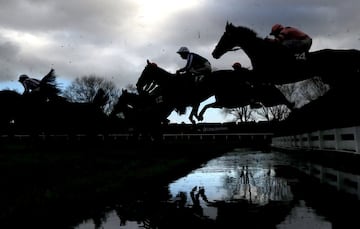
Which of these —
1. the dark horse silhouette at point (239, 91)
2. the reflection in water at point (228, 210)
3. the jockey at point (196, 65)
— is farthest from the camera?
the jockey at point (196, 65)

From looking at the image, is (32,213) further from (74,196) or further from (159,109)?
(159,109)

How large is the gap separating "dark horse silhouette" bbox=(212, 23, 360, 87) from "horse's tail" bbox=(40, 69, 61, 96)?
12.2m

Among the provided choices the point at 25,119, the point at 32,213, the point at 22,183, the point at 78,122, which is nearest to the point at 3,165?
the point at 22,183

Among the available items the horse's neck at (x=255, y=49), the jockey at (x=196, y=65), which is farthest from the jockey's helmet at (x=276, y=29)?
the jockey at (x=196, y=65)

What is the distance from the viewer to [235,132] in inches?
2459

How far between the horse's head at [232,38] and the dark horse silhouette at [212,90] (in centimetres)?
83

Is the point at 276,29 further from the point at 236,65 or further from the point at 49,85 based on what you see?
the point at 49,85

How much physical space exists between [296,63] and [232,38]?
1998mm

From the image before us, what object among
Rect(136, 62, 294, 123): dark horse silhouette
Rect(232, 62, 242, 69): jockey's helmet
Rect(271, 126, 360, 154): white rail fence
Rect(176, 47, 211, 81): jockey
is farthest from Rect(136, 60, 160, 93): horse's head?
Rect(271, 126, 360, 154): white rail fence

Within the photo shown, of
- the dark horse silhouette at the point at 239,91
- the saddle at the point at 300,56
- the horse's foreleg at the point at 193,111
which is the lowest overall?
the horse's foreleg at the point at 193,111

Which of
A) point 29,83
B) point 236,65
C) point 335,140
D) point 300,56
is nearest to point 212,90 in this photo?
→ point 236,65

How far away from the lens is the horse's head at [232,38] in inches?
470

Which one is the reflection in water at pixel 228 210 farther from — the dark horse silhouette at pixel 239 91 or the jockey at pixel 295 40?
the dark horse silhouette at pixel 239 91

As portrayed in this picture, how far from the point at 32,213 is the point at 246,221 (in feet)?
9.05
